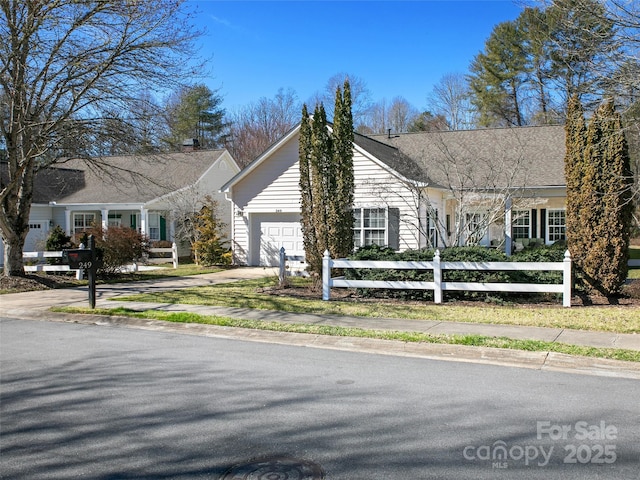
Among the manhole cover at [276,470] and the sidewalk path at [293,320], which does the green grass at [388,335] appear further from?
the manhole cover at [276,470]

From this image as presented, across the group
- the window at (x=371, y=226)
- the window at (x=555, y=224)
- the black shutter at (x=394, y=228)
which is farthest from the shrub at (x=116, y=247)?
the window at (x=555, y=224)

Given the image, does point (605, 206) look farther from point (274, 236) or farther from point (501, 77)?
point (501, 77)

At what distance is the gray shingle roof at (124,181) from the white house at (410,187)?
6152 millimetres

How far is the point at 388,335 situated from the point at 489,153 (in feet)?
50.6

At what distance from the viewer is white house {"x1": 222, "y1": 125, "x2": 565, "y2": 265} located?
19.8 metres

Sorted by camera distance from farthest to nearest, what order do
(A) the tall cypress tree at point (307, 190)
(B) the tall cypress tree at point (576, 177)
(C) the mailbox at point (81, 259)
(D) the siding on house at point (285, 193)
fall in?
(D) the siding on house at point (285, 193)
(A) the tall cypress tree at point (307, 190)
(B) the tall cypress tree at point (576, 177)
(C) the mailbox at point (81, 259)

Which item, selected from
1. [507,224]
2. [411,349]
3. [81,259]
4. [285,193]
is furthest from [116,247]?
[411,349]

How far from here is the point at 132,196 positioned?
27.9 metres

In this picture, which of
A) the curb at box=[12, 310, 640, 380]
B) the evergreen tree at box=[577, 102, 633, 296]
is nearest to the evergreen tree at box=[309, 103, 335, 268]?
the curb at box=[12, 310, 640, 380]

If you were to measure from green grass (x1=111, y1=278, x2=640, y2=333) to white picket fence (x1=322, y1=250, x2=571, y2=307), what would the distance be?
372 mm

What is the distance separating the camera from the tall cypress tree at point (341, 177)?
15164 millimetres

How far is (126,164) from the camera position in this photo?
3175 cm

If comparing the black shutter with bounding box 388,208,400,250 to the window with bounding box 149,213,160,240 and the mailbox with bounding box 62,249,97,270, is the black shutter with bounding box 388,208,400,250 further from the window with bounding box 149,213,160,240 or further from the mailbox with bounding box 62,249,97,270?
the window with bounding box 149,213,160,240

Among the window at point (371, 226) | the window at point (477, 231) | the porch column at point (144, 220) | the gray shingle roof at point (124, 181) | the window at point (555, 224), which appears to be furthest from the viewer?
the gray shingle roof at point (124, 181)
